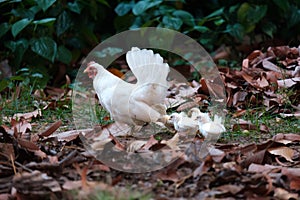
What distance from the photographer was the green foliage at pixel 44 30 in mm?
3740

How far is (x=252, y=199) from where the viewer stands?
1404mm

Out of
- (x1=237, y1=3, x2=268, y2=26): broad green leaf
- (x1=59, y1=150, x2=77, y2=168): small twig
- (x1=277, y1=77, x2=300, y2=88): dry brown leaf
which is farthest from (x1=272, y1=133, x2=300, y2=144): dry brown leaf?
(x1=237, y1=3, x2=268, y2=26): broad green leaf

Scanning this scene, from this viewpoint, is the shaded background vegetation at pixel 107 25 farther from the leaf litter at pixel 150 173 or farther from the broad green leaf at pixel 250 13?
the leaf litter at pixel 150 173

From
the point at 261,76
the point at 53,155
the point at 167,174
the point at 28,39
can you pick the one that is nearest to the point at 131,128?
the point at 53,155

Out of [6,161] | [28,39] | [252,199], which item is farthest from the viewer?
[28,39]

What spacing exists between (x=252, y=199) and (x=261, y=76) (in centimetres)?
151

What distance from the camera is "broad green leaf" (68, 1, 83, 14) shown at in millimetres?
3949

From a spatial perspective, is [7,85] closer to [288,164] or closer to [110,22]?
[110,22]

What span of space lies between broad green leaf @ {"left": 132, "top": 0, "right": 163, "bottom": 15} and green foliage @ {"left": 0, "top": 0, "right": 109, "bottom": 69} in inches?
9.6

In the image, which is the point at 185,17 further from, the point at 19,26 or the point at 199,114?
the point at 199,114

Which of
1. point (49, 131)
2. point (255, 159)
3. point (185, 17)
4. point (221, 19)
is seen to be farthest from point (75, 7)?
point (255, 159)

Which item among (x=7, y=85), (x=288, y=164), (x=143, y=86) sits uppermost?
(x=143, y=86)

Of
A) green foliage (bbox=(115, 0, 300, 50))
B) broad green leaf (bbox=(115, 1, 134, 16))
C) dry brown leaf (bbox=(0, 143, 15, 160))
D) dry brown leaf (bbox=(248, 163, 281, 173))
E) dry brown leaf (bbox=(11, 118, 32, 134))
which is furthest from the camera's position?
broad green leaf (bbox=(115, 1, 134, 16))

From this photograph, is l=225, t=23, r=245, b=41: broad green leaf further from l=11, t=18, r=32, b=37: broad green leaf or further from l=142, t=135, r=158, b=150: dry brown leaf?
l=142, t=135, r=158, b=150: dry brown leaf
